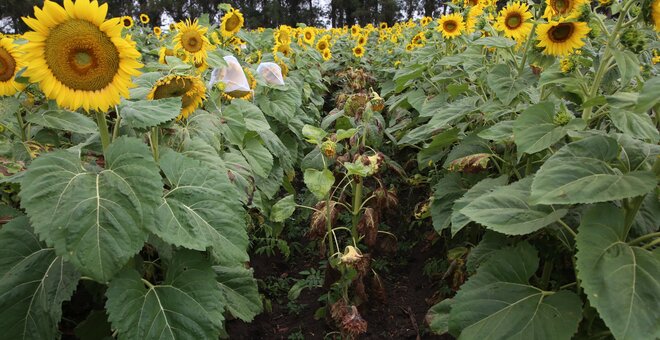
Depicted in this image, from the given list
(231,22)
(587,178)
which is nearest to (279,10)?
(231,22)

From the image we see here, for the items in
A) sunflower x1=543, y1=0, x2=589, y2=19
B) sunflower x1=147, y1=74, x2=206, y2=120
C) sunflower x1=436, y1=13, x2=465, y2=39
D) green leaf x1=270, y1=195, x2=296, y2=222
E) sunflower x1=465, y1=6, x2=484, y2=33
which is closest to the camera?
sunflower x1=147, y1=74, x2=206, y2=120

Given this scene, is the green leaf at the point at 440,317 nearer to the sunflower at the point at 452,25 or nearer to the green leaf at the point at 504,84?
A: the green leaf at the point at 504,84

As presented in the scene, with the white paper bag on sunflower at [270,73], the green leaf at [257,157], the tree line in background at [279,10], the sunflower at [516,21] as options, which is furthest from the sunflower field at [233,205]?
the tree line in background at [279,10]

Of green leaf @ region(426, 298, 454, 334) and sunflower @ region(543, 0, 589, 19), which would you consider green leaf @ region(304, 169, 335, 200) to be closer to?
green leaf @ region(426, 298, 454, 334)

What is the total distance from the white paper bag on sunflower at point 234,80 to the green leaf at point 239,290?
1.39 meters

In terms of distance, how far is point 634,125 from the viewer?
68.1 inches

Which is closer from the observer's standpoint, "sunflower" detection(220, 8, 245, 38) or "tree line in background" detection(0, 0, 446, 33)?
"sunflower" detection(220, 8, 245, 38)

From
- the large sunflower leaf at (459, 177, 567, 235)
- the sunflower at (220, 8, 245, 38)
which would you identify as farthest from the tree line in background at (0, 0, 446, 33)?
the large sunflower leaf at (459, 177, 567, 235)

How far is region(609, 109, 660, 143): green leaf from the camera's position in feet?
5.61

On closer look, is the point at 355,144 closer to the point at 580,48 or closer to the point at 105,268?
the point at 580,48

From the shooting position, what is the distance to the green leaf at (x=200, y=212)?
156 cm

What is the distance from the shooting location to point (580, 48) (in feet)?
7.91

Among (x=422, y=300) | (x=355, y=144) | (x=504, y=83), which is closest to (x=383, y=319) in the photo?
(x=422, y=300)

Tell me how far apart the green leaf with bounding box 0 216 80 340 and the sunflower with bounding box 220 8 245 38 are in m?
2.82
